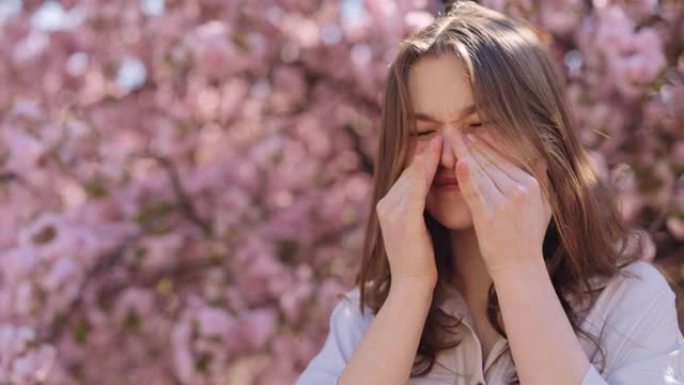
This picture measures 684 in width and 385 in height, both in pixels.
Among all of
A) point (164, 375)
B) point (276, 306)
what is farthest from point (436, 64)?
point (164, 375)

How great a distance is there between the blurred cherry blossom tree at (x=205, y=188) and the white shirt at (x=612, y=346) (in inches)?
40.0

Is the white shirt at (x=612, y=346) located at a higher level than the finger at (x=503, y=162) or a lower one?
lower

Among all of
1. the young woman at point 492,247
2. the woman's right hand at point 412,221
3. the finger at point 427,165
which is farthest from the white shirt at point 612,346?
the finger at point 427,165

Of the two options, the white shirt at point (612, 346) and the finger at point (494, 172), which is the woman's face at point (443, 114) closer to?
the finger at point (494, 172)

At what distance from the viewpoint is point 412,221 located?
1.62m

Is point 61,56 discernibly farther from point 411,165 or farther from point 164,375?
point 411,165

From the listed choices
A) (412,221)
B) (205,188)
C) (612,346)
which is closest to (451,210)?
(412,221)

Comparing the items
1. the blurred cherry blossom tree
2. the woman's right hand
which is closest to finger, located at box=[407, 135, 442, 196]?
the woman's right hand

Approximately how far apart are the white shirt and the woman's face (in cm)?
16

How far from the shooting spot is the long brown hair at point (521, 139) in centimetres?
165

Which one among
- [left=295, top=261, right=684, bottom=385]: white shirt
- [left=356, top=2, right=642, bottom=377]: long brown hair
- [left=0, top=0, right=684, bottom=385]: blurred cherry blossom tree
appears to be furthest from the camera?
[left=0, top=0, right=684, bottom=385]: blurred cherry blossom tree

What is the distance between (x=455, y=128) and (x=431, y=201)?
0.39 ft

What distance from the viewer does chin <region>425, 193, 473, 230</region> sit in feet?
5.44

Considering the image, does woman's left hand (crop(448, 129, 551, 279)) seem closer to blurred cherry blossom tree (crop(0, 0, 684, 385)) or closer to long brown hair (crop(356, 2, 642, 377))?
long brown hair (crop(356, 2, 642, 377))
